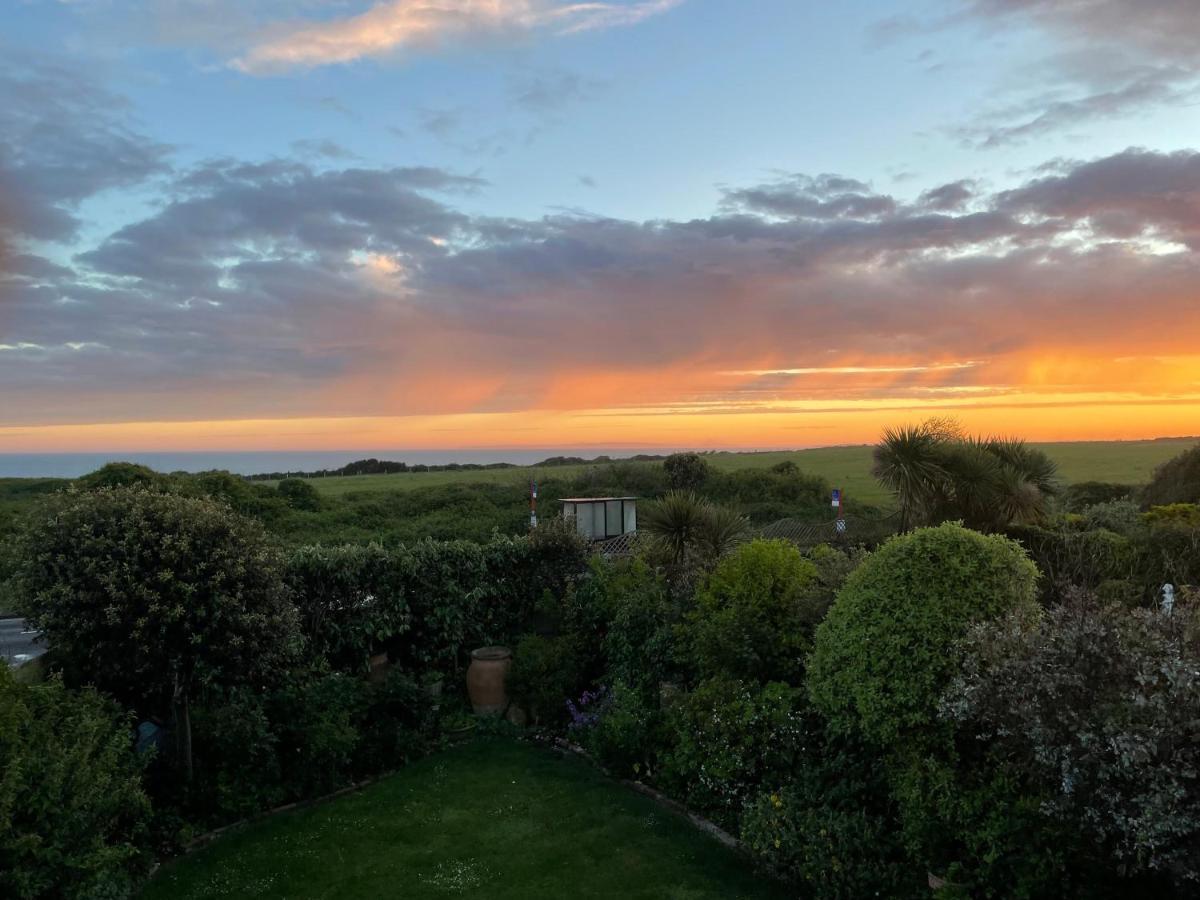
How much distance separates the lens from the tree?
6.20 m

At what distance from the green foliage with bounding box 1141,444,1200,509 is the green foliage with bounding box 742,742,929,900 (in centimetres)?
2566

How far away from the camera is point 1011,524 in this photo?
14180mm

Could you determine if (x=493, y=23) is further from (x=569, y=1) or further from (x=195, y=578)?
(x=195, y=578)

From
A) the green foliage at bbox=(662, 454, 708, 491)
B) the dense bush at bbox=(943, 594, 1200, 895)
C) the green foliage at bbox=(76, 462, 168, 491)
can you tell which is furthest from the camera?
the green foliage at bbox=(662, 454, 708, 491)

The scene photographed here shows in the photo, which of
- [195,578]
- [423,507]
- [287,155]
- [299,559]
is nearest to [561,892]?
[195,578]

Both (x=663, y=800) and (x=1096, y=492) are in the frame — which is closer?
(x=663, y=800)

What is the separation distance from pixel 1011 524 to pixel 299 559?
11.9 m

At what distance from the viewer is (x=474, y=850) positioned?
6.30 metres

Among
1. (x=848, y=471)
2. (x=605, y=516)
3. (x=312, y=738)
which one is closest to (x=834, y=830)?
(x=312, y=738)

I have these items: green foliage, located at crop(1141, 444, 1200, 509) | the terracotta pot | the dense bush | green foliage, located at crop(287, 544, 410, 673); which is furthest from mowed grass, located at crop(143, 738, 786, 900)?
green foliage, located at crop(1141, 444, 1200, 509)

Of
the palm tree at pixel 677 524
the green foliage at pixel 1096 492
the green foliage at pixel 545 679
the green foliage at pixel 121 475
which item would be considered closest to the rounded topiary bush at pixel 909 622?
the green foliage at pixel 545 679

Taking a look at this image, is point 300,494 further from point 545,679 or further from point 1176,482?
point 1176,482

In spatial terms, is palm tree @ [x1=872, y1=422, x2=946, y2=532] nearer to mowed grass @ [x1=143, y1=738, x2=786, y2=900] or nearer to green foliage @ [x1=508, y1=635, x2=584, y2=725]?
green foliage @ [x1=508, y1=635, x2=584, y2=725]

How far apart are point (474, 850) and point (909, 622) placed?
12.5 feet
